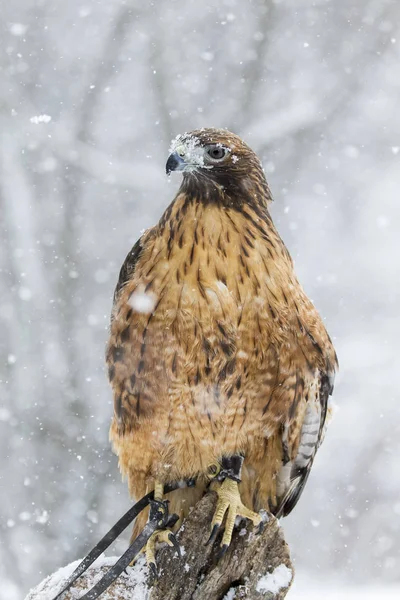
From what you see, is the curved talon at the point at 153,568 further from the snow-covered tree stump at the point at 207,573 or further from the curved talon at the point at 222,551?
the curved talon at the point at 222,551

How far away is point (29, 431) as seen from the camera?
322 inches

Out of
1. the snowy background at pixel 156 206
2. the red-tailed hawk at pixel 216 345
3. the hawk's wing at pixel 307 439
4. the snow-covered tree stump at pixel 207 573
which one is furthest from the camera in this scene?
the snowy background at pixel 156 206

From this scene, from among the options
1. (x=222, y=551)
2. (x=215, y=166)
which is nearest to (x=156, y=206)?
(x=215, y=166)

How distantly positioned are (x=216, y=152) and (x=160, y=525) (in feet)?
4.17

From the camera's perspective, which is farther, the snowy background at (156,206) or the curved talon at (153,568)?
the snowy background at (156,206)

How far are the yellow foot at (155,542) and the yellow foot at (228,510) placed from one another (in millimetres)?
115

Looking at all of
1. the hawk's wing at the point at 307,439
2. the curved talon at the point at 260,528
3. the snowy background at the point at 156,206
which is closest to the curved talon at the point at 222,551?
the curved talon at the point at 260,528

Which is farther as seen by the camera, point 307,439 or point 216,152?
point 307,439

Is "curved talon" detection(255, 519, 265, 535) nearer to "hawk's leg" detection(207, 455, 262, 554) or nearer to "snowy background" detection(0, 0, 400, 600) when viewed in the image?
"hawk's leg" detection(207, 455, 262, 554)

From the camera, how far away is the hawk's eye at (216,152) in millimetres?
2697

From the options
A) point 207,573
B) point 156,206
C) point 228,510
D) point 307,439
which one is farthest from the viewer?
point 156,206

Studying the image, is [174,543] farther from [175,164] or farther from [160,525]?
[175,164]

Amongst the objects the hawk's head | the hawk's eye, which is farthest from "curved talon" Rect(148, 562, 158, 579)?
the hawk's eye

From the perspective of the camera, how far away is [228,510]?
8.41 feet
